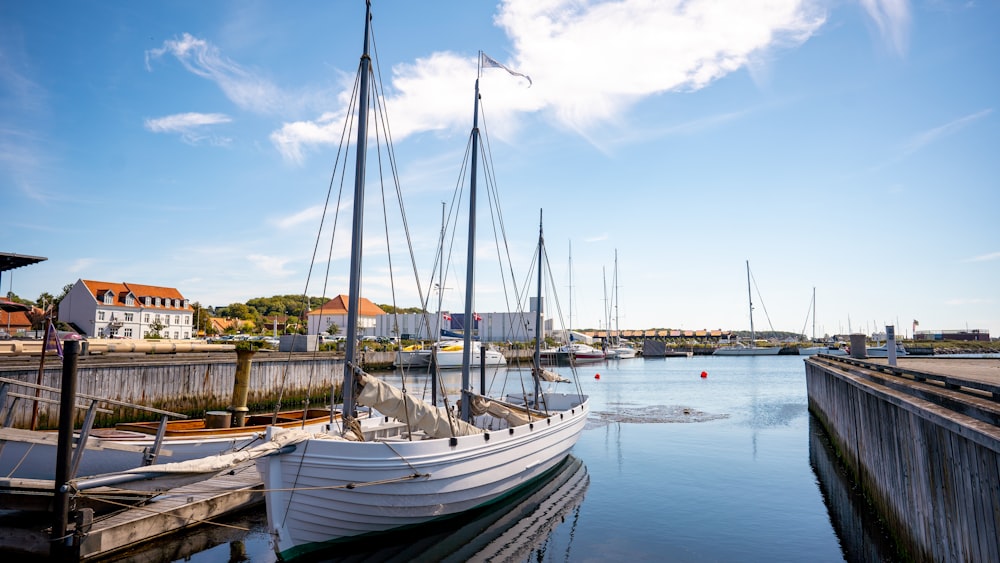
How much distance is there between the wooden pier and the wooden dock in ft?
36.7

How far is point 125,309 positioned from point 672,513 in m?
83.9

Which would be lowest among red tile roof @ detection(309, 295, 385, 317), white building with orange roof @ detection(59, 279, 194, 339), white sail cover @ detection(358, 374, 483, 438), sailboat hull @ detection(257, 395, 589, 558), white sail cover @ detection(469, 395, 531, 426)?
sailboat hull @ detection(257, 395, 589, 558)

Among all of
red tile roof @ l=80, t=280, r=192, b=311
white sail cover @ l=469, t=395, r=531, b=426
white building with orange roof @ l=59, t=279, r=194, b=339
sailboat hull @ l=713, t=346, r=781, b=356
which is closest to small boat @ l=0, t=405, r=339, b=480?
white sail cover @ l=469, t=395, r=531, b=426

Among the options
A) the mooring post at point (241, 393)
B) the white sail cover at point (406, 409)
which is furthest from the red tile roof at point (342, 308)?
the white sail cover at point (406, 409)

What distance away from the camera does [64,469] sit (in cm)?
958

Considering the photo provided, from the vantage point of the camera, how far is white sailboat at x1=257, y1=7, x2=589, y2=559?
34.4 ft

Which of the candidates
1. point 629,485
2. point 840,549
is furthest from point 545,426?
point 840,549

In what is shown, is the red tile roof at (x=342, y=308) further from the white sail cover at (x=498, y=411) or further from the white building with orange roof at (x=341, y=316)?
the white sail cover at (x=498, y=411)

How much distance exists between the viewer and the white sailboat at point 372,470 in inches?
413

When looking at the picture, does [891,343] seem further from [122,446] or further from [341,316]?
[341,316]

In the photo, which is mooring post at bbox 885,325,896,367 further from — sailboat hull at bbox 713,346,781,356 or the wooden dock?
sailboat hull at bbox 713,346,781,356

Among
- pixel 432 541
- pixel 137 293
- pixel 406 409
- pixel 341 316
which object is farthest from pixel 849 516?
pixel 341 316

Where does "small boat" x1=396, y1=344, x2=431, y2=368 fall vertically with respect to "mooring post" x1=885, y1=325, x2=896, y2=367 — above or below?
below

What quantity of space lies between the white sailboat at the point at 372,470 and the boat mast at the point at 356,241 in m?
0.02
